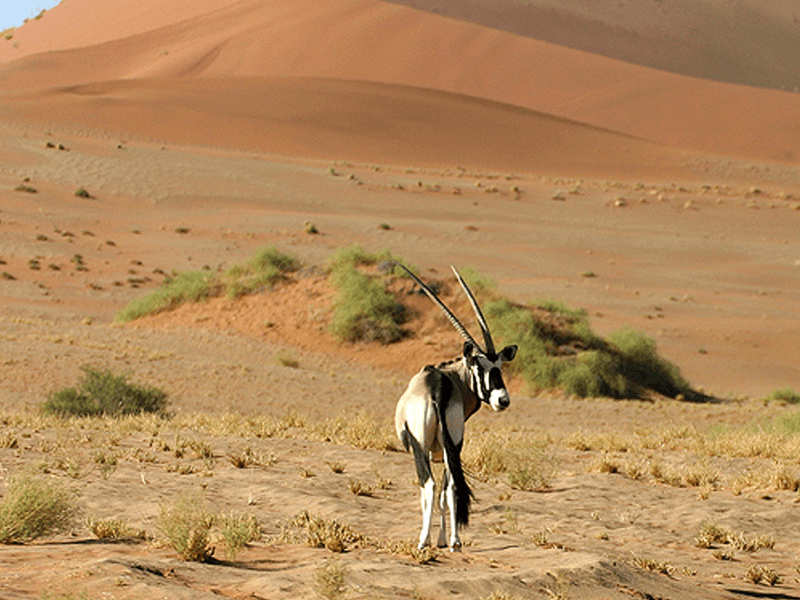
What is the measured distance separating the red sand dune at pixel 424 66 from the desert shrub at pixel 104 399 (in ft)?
221

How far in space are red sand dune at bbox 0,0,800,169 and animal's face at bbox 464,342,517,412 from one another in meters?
75.7

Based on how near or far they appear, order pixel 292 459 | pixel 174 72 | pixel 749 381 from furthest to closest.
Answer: pixel 174 72 → pixel 749 381 → pixel 292 459

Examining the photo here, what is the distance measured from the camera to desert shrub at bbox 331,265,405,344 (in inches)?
934

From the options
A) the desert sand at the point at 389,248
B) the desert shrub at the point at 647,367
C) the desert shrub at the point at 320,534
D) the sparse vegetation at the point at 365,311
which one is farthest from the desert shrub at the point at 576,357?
the desert shrub at the point at 320,534

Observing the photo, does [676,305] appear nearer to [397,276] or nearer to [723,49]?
[397,276]

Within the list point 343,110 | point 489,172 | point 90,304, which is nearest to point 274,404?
point 90,304

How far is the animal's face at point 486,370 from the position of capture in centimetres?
649

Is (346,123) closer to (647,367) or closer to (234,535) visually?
(647,367)

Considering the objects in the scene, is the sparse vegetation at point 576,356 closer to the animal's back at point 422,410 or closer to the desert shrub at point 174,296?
the desert shrub at point 174,296

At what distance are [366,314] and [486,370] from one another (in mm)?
17448

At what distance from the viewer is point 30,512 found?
6805 millimetres

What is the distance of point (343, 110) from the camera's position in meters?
70.2

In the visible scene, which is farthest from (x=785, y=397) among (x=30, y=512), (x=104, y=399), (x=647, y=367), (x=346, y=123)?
(x=346, y=123)

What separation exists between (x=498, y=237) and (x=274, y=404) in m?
24.0
